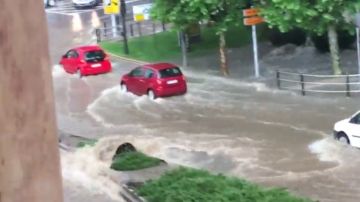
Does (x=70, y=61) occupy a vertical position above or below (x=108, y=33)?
below

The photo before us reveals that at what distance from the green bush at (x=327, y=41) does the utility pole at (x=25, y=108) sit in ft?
107

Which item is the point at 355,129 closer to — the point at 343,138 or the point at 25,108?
the point at 343,138

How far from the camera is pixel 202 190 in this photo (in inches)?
512

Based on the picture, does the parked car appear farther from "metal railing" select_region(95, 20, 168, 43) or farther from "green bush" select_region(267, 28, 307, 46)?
"green bush" select_region(267, 28, 307, 46)

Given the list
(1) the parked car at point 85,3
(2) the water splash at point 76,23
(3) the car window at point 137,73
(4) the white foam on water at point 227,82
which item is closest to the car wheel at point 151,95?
(3) the car window at point 137,73

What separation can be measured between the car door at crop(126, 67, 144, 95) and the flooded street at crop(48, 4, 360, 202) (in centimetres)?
41

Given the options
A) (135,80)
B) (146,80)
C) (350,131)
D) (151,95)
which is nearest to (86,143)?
(350,131)

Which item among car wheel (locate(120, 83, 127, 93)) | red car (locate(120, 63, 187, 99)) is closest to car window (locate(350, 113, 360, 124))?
red car (locate(120, 63, 187, 99))

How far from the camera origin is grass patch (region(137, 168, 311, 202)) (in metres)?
12.2

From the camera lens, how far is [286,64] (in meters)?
A: 34.8

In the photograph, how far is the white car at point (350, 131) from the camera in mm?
20953

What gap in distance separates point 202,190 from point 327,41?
23395mm

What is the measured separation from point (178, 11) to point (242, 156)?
11.9m

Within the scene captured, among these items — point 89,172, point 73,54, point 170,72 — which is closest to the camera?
point 89,172
